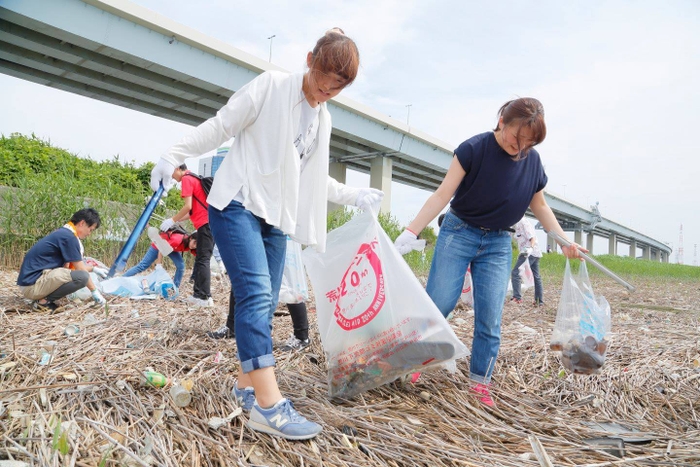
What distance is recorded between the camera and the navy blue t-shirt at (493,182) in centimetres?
208

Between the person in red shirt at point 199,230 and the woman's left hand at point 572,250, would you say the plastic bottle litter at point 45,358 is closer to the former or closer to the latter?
the person in red shirt at point 199,230

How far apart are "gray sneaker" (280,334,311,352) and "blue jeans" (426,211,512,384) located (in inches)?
38.2

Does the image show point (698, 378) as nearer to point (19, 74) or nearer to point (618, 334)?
point (618, 334)

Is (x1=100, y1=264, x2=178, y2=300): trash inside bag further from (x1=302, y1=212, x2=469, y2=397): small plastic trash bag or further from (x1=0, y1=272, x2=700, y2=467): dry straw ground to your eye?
(x1=302, y1=212, x2=469, y2=397): small plastic trash bag

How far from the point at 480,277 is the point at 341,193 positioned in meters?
0.79

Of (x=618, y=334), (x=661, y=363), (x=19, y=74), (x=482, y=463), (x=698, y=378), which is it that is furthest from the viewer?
(x=19, y=74)

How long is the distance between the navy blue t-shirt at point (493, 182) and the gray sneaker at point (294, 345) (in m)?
1.30

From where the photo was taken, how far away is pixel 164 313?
374cm

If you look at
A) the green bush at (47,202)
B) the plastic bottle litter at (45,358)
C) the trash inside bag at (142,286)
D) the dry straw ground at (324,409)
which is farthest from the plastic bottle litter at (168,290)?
the plastic bottle litter at (45,358)

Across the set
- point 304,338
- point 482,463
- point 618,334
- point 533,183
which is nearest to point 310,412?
point 482,463

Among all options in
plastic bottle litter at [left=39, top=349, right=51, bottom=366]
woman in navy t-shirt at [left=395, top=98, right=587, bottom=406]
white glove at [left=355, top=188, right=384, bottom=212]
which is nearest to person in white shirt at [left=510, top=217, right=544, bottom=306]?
woman in navy t-shirt at [left=395, top=98, right=587, bottom=406]

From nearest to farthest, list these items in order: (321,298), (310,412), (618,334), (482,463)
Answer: (482,463) → (310,412) → (321,298) → (618,334)

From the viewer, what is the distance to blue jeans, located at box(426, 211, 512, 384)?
219 cm

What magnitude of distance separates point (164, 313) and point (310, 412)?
7.73 ft
